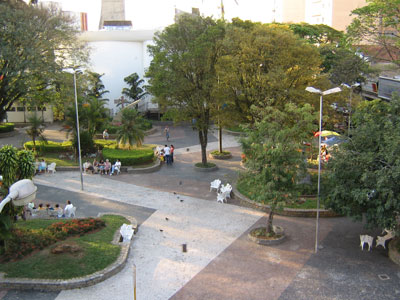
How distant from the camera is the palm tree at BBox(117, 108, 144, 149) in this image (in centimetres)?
2747

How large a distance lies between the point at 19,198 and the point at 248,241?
332 inches

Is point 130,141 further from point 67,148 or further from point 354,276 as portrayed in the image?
point 354,276

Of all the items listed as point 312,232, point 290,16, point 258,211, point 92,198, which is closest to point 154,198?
point 92,198

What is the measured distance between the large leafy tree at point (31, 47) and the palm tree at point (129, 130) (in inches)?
231

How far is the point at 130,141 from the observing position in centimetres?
2753

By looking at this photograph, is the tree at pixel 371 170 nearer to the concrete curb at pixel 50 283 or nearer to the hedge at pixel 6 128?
the concrete curb at pixel 50 283

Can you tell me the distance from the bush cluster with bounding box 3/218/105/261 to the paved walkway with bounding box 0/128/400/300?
168 cm

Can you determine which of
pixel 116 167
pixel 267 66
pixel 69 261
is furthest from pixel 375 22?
pixel 69 261

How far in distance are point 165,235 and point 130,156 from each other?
433 inches

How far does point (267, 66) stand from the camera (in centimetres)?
2127

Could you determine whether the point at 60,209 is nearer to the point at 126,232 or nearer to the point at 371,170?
the point at 126,232

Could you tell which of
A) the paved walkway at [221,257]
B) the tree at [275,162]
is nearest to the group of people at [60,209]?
the paved walkway at [221,257]

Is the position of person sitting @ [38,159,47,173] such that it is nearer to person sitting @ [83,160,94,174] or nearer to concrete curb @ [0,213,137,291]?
person sitting @ [83,160,94,174]

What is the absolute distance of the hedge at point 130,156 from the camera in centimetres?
2552
